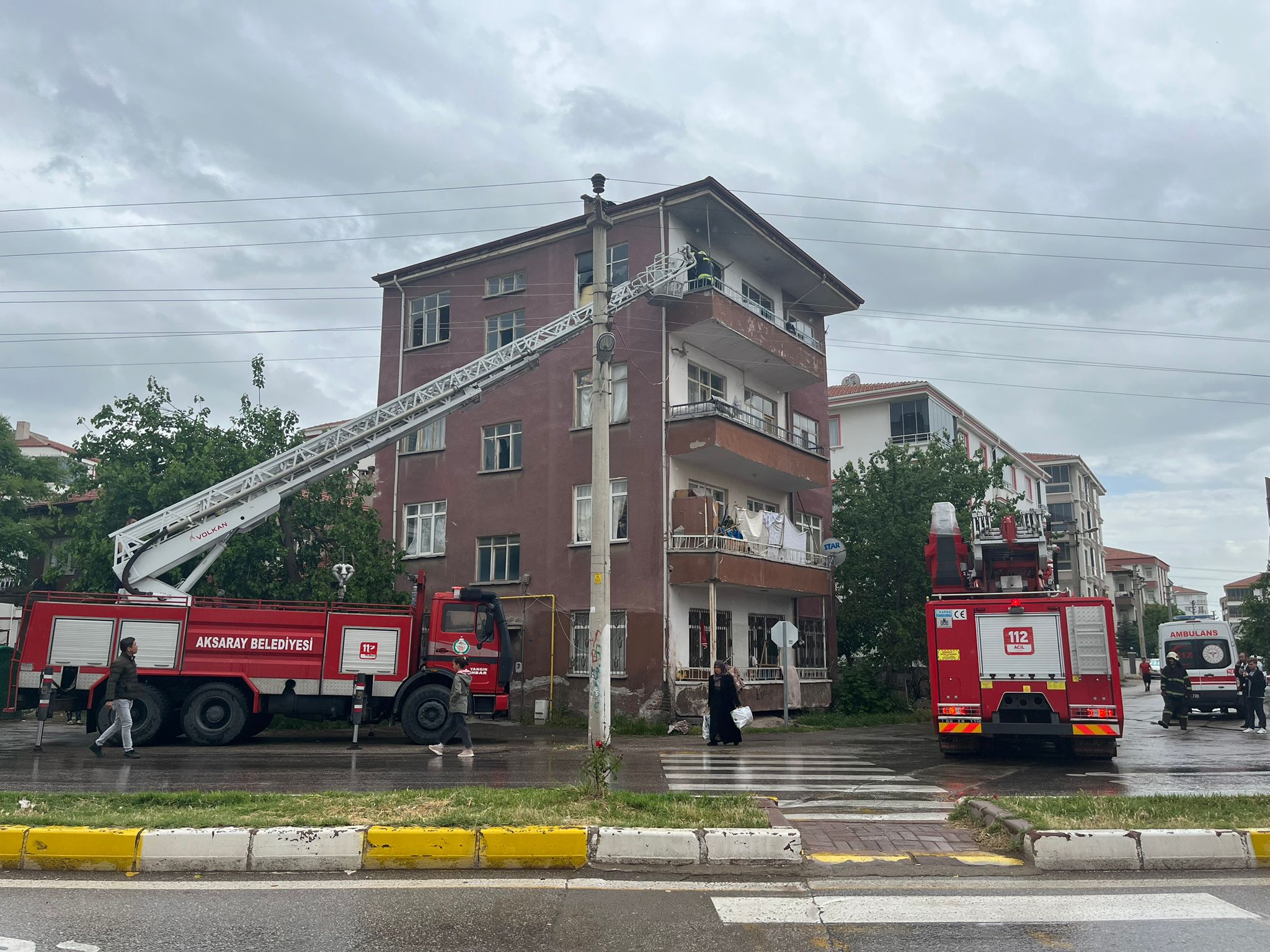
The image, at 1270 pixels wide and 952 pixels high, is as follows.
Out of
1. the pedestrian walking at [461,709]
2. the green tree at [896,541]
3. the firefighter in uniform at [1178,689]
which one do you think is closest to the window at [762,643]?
the green tree at [896,541]

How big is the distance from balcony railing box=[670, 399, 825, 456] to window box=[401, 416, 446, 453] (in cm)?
777

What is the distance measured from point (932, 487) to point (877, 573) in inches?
127

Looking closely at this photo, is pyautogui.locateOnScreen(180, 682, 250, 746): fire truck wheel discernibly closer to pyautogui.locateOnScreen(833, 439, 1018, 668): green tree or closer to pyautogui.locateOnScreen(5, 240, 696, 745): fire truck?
pyautogui.locateOnScreen(5, 240, 696, 745): fire truck

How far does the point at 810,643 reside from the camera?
30266 millimetres

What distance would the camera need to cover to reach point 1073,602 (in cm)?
1493

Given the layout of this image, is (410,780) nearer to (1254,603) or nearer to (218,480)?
(218,480)

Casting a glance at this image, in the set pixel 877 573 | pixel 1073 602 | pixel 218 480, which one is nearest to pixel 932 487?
pixel 877 573

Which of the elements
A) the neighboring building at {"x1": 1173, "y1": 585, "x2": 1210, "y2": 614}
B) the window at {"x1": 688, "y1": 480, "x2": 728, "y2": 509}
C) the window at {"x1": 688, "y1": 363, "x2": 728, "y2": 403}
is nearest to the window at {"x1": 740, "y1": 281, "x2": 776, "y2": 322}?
the window at {"x1": 688, "y1": 363, "x2": 728, "y2": 403}

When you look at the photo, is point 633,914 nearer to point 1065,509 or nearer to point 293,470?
point 293,470

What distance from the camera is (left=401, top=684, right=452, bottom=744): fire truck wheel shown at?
17438mm

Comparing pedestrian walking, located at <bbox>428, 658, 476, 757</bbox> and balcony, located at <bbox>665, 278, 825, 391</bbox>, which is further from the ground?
balcony, located at <bbox>665, 278, 825, 391</bbox>

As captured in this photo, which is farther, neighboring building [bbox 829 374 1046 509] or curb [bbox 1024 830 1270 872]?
neighboring building [bbox 829 374 1046 509]

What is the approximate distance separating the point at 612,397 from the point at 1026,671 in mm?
14020

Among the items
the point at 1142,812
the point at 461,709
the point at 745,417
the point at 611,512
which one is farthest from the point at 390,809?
the point at 745,417
